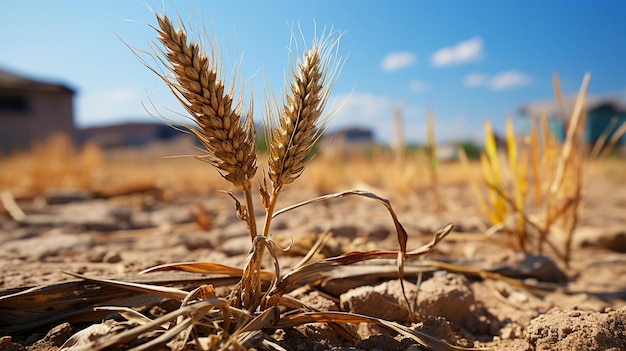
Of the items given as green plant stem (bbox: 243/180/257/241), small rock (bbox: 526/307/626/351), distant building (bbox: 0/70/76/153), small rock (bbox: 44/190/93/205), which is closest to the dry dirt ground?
small rock (bbox: 526/307/626/351)

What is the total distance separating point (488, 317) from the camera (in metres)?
1.31

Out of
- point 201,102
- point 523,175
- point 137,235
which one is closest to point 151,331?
point 201,102

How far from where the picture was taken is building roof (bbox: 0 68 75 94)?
12.8m

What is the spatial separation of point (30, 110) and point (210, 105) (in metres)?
15.5

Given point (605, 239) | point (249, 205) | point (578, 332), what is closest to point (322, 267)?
point (249, 205)

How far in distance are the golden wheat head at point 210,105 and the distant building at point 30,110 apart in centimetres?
1403

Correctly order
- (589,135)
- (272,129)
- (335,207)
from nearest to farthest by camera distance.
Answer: (272,129), (335,207), (589,135)

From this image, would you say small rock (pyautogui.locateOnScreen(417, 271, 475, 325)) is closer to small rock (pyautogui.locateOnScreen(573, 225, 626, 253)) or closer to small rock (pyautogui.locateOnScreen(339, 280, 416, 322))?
small rock (pyautogui.locateOnScreen(339, 280, 416, 322))

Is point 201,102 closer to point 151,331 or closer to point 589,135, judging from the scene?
point 151,331

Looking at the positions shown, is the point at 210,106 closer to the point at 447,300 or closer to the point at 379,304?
the point at 379,304

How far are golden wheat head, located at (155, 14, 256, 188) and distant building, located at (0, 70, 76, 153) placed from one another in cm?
1403

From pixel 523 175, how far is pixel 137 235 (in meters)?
2.30

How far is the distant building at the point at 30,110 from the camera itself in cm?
1281

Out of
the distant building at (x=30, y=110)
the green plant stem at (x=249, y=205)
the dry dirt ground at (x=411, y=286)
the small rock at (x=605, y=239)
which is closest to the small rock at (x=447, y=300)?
the dry dirt ground at (x=411, y=286)
